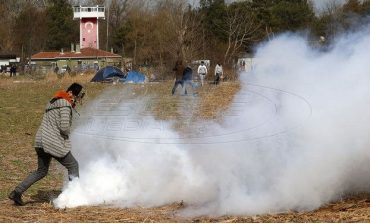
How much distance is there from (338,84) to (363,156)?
996 mm

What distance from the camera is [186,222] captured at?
7578 mm

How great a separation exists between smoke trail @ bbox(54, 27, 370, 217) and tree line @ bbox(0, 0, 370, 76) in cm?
70

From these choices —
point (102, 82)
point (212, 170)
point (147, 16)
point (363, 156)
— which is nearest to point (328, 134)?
point (363, 156)

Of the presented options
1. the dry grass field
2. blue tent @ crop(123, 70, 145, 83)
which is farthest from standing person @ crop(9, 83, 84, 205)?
blue tent @ crop(123, 70, 145, 83)

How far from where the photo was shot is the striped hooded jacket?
8.57m

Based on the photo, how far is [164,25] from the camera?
57.4 meters

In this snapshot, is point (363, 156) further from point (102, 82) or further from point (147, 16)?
point (147, 16)

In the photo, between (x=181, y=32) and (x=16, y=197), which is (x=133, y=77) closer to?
(x=181, y=32)

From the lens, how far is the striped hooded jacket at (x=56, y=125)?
857 cm

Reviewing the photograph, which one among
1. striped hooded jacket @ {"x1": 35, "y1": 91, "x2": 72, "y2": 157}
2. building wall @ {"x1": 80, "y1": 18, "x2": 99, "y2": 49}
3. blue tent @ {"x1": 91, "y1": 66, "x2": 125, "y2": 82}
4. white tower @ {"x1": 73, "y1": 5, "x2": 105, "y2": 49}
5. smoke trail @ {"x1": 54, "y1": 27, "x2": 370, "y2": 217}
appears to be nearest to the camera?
smoke trail @ {"x1": 54, "y1": 27, "x2": 370, "y2": 217}

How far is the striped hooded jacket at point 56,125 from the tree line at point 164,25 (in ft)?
12.3

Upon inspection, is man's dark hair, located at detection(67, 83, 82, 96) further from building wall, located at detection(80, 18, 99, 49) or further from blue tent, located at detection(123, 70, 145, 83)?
building wall, located at detection(80, 18, 99, 49)

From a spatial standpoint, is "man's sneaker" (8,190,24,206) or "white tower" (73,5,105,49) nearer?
"man's sneaker" (8,190,24,206)

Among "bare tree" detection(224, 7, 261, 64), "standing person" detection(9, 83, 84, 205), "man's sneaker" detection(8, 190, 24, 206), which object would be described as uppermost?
"bare tree" detection(224, 7, 261, 64)
